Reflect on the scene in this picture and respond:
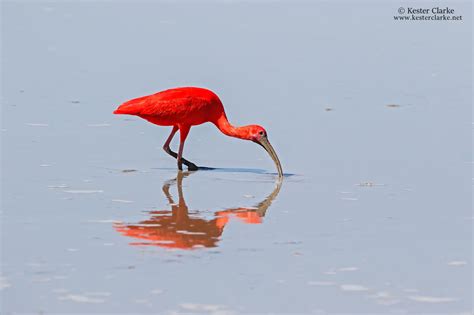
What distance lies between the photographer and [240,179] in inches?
405

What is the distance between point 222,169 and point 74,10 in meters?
14.3

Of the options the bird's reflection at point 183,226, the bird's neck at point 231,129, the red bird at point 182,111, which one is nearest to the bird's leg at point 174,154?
the red bird at point 182,111

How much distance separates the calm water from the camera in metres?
6.47

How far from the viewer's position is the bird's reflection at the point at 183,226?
7.51m

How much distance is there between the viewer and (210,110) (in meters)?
11.3

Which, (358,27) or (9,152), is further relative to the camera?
(358,27)

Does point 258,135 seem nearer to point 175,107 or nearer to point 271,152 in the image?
point 271,152

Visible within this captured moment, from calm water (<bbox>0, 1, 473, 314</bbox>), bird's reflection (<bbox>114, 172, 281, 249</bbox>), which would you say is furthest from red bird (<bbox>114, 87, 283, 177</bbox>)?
bird's reflection (<bbox>114, 172, 281, 249</bbox>)

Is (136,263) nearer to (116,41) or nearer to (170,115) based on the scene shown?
(170,115)

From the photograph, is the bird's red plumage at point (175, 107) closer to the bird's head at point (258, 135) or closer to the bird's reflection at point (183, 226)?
the bird's head at point (258, 135)

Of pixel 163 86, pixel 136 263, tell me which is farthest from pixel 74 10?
pixel 136 263

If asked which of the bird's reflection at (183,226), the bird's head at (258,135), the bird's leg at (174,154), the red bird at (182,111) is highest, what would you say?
the red bird at (182,111)

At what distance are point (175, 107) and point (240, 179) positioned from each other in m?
1.20

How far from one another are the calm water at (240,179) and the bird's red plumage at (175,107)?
0.44 meters
